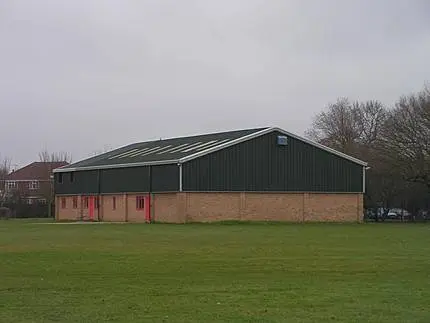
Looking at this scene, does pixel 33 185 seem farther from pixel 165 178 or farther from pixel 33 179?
pixel 165 178

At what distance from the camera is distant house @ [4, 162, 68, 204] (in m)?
112

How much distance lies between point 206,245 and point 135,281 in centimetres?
1473

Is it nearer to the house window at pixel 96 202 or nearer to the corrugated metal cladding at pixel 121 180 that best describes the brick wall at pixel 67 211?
the corrugated metal cladding at pixel 121 180

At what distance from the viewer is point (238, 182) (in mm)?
63750

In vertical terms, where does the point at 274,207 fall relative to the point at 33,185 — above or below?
below

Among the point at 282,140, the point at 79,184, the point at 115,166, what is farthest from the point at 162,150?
the point at 282,140

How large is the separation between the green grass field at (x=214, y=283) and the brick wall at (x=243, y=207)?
90.8 ft

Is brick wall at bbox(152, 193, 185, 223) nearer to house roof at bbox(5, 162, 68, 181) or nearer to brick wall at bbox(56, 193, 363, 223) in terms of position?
brick wall at bbox(56, 193, 363, 223)

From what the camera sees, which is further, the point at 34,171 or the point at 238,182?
the point at 34,171

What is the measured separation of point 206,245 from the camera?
3488 centimetres

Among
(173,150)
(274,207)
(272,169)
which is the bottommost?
(274,207)

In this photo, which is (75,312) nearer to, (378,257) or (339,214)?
(378,257)

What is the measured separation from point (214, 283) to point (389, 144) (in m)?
56.9

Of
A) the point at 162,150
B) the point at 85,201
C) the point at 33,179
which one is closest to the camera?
the point at 162,150
